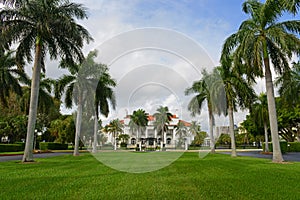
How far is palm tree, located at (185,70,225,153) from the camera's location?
25.8 meters

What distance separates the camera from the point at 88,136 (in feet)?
113

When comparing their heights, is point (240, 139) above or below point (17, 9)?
below

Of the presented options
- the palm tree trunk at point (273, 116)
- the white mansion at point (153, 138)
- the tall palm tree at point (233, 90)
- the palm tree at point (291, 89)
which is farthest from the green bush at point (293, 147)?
the palm tree trunk at point (273, 116)

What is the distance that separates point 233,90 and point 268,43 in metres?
7.55

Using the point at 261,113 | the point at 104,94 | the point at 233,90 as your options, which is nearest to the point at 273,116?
the point at 233,90

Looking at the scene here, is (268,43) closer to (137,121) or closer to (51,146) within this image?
(137,121)

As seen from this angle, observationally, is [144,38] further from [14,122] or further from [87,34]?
[14,122]

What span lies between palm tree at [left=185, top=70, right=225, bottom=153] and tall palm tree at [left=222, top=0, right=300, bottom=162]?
19.1ft

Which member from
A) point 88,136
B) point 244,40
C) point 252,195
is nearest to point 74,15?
point 244,40

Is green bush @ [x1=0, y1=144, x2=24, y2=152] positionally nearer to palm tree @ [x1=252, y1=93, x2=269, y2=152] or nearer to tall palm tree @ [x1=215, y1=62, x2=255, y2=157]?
tall palm tree @ [x1=215, y1=62, x2=255, y2=157]

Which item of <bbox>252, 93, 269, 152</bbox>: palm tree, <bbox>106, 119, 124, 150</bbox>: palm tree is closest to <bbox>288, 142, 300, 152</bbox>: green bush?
<bbox>252, 93, 269, 152</bbox>: palm tree

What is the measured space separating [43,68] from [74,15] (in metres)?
4.77

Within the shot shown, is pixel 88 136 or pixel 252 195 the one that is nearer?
pixel 252 195

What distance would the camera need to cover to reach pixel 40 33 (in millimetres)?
18125
